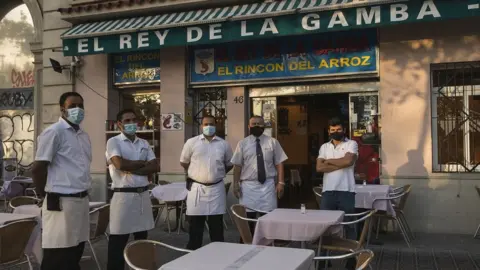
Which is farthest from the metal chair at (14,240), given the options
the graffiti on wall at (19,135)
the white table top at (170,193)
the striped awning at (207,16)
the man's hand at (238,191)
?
the graffiti on wall at (19,135)

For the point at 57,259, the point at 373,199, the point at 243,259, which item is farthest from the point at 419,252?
the point at 57,259

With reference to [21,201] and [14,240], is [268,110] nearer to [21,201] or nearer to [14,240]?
[21,201]

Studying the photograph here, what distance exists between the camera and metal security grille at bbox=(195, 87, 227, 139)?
10094 millimetres

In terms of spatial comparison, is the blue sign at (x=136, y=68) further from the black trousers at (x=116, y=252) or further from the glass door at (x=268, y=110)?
the black trousers at (x=116, y=252)

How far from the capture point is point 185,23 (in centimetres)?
892

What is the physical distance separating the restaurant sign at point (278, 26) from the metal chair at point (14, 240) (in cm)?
505

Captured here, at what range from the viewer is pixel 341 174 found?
601 cm

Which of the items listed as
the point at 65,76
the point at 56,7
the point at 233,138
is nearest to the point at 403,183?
the point at 233,138

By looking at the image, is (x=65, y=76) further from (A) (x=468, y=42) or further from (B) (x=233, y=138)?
(A) (x=468, y=42)

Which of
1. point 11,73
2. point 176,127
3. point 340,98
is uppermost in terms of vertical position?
point 11,73

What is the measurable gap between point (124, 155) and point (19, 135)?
9.92m

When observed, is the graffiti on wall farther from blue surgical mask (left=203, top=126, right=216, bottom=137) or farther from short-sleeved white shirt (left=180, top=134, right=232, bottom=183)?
blue surgical mask (left=203, top=126, right=216, bottom=137)

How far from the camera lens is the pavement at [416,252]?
20.6ft

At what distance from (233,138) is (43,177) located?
19.0ft
